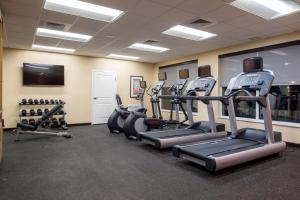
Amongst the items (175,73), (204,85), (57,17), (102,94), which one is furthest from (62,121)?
(204,85)

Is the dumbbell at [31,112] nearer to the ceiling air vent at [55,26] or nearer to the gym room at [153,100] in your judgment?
the gym room at [153,100]

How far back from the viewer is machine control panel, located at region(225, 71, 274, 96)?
373 cm

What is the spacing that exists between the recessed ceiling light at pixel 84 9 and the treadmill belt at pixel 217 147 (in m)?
2.69

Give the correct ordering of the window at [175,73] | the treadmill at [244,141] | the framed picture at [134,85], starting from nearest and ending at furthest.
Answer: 1. the treadmill at [244,141]
2. the window at [175,73]
3. the framed picture at [134,85]

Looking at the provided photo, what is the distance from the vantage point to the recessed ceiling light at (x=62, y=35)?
489 cm

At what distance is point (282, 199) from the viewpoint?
7.61 feet

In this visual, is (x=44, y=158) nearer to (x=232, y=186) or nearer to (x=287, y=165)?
(x=232, y=186)

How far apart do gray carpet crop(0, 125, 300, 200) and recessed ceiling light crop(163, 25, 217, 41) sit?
107 inches

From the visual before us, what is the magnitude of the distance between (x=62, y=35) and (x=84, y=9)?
1.83 metres

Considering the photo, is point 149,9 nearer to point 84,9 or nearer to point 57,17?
point 84,9

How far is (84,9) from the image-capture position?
367 cm

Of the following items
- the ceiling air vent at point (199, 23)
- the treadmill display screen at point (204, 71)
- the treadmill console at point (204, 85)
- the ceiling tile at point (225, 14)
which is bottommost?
the treadmill console at point (204, 85)

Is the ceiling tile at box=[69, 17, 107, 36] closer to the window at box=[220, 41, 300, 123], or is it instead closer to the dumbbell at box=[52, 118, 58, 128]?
the dumbbell at box=[52, 118, 58, 128]

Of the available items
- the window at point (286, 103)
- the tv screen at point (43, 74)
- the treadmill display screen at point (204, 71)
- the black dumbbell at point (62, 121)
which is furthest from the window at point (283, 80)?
the tv screen at point (43, 74)
